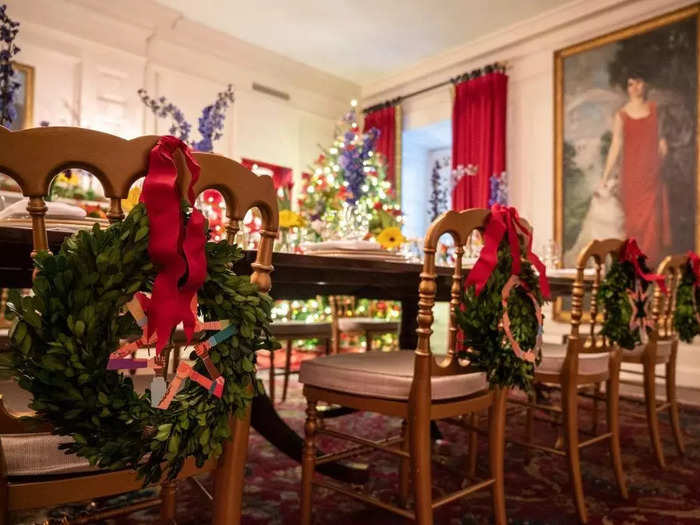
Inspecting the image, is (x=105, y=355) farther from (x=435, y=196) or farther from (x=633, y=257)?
(x=435, y=196)

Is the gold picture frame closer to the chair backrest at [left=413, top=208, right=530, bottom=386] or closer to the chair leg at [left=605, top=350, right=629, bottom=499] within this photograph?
the chair backrest at [left=413, top=208, right=530, bottom=386]

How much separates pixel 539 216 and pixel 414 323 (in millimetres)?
3147

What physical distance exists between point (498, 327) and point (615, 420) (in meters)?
0.91

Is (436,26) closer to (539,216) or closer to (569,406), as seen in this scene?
(539,216)

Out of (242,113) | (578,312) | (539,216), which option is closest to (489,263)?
(578,312)

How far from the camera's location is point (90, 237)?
699mm

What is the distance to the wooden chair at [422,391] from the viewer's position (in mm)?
1241

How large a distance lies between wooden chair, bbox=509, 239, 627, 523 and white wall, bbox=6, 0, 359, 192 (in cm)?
457

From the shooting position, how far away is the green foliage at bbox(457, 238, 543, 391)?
1.31 metres

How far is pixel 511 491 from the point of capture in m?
1.90

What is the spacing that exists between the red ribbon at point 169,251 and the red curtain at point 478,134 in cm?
484

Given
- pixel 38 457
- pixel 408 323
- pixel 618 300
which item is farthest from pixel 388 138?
pixel 38 457

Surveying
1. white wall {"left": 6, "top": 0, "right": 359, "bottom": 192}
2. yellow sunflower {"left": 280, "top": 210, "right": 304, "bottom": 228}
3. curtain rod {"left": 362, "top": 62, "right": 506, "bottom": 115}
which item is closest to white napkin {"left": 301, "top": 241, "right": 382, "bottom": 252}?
yellow sunflower {"left": 280, "top": 210, "right": 304, "bottom": 228}

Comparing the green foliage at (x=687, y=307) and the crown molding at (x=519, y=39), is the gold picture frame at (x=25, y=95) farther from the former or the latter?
the green foliage at (x=687, y=307)
